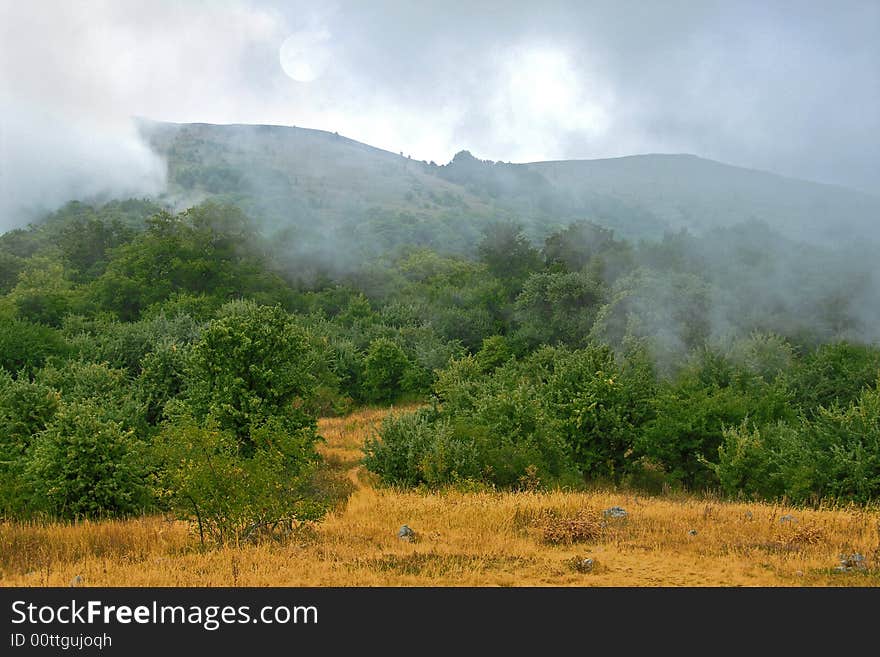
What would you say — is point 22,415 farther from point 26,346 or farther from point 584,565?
point 584,565

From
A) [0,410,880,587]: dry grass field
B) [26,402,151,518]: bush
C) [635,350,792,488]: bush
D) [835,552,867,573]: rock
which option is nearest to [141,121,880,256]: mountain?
[635,350,792,488]: bush

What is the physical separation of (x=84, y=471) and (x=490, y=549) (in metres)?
10.3

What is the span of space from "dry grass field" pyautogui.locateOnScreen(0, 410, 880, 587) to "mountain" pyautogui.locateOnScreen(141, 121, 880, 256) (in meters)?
66.8

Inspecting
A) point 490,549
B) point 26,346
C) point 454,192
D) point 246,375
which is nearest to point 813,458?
point 490,549

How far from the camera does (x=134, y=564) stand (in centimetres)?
971

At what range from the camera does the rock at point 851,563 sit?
29.8 feet

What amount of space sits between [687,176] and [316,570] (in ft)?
480

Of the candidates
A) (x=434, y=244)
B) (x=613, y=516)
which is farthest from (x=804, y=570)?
(x=434, y=244)

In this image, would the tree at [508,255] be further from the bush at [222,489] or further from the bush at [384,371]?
the bush at [222,489]

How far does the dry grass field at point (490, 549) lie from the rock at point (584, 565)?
0.7 inches

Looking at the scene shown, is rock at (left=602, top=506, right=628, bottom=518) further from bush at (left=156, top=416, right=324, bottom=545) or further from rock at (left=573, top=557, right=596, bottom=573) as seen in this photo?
bush at (left=156, top=416, right=324, bottom=545)

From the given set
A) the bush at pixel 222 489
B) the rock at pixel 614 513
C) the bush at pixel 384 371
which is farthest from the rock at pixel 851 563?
the bush at pixel 384 371

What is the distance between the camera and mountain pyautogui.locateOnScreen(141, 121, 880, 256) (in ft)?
307
